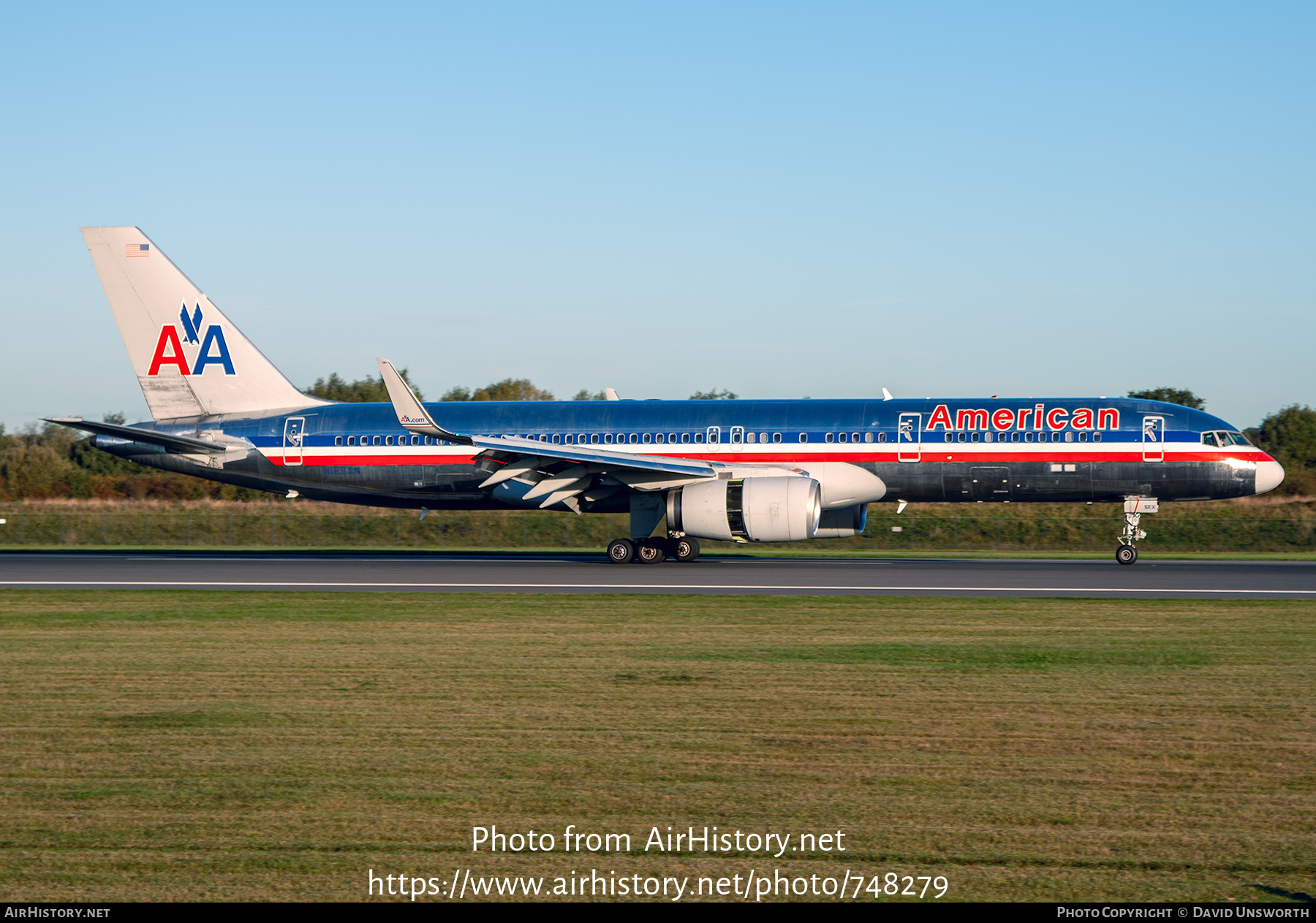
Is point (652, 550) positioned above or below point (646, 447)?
below

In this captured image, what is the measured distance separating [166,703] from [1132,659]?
1100 cm

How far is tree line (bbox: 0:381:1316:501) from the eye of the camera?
69.0 meters

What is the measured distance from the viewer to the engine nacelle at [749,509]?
2769 cm

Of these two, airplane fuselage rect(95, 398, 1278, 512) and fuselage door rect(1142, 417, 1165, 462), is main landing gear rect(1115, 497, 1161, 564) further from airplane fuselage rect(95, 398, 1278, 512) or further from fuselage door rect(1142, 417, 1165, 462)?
fuselage door rect(1142, 417, 1165, 462)

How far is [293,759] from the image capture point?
9.00m

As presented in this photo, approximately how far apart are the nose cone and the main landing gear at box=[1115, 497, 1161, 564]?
251cm

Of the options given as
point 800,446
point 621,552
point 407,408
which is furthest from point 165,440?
point 800,446

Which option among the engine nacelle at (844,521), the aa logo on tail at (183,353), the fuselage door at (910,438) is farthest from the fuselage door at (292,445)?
the fuselage door at (910,438)

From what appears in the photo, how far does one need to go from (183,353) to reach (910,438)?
2143cm

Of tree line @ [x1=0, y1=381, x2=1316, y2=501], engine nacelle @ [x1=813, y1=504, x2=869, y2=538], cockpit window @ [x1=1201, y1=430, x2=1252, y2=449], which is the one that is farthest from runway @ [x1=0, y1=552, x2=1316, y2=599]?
tree line @ [x1=0, y1=381, x2=1316, y2=501]

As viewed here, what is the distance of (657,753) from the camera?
922 cm

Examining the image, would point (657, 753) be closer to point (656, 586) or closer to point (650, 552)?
point (656, 586)

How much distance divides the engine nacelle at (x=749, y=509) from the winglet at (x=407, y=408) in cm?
568

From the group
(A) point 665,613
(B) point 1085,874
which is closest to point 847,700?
(B) point 1085,874
